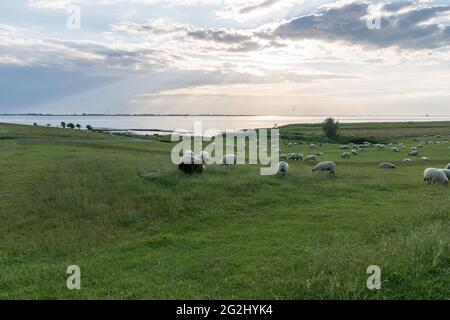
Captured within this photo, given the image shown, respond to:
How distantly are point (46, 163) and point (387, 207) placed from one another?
25.9m

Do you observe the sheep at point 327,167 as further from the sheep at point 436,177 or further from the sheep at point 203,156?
the sheep at point 203,156

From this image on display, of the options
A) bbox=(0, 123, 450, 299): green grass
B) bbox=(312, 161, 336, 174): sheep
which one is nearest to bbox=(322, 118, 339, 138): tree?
bbox=(312, 161, 336, 174): sheep

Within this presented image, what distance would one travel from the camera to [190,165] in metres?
24.1

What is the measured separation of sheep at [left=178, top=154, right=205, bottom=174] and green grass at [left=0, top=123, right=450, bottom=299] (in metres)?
0.89

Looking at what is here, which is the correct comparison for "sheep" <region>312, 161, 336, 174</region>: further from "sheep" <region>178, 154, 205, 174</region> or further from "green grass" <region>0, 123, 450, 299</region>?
"sheep" <region>178, 154, 205, 174</region>

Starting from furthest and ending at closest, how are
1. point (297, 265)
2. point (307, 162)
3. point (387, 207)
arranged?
point (307, 162) < point (387, 207) < point (297, 265)

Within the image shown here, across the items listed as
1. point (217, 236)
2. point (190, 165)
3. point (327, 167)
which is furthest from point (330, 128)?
point (217, 236)

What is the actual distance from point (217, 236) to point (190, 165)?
428 inches

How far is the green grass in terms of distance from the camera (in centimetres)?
872

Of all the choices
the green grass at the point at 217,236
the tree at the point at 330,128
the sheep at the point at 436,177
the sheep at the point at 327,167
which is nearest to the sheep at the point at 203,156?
the green grass at the point at 217,236

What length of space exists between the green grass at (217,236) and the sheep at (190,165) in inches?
35.2
